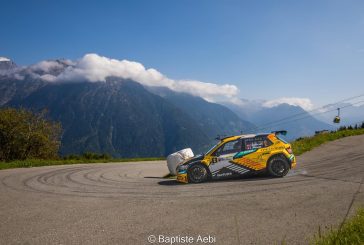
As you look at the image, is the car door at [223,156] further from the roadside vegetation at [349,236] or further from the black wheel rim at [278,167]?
the roadside vegetation at [349,236]

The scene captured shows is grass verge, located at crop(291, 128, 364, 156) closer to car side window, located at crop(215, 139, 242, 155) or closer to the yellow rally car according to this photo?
the yellow rally car

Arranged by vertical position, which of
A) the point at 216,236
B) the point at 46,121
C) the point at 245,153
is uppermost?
the point at 46,121

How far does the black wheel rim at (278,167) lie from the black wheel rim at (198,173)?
2.79 metres

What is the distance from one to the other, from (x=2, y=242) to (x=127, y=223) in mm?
2498

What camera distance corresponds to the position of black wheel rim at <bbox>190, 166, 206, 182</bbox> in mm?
12438

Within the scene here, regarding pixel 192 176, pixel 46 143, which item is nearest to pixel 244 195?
pixel 192 176

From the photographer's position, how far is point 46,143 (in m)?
36.1

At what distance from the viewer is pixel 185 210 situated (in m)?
7.98

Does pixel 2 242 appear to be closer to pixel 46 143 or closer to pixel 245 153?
pixel 245 153

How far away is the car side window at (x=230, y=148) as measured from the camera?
12.6m

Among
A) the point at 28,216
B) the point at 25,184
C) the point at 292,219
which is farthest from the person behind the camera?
the point at 25,184

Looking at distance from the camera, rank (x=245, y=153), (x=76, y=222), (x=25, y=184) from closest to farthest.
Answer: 1. (x=76, y=222)
2. (x=245, y=153)
3. (x=25, y=184)

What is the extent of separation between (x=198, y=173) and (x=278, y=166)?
321cm
